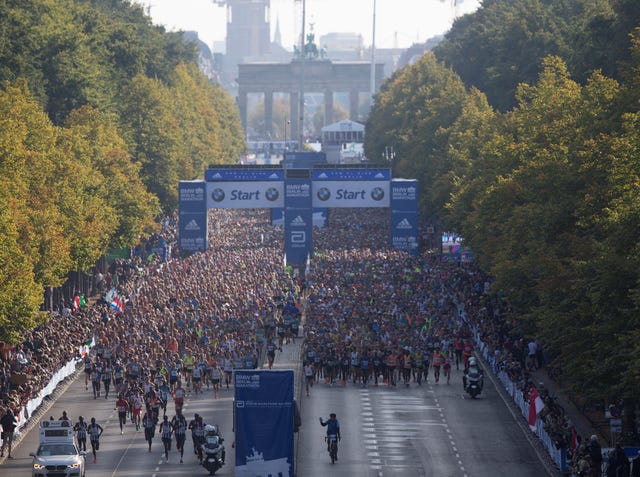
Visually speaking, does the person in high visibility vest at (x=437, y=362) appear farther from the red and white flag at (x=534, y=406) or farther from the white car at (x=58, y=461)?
the white car at (x=58, y=461)

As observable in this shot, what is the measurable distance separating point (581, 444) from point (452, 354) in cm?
2009

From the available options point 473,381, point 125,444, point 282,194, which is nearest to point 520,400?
point 473,381

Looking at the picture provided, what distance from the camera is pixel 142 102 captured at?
11938cm

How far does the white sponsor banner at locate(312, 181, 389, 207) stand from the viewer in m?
92.8

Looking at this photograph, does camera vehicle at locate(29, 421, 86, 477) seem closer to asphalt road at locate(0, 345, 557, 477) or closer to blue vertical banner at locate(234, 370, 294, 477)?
asphalt road at locate(0, 345, 557, 477)

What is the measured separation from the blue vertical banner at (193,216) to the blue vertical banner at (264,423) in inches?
2167

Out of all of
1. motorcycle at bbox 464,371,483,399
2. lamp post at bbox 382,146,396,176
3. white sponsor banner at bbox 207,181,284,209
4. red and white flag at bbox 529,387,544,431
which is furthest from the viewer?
lamp post at bbox 382,146,396,176

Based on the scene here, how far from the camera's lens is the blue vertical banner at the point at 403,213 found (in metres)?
92.6

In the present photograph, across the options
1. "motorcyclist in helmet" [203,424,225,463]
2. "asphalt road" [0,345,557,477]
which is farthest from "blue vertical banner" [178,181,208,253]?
"motorcyclist in helmet" [203,424,225,463]

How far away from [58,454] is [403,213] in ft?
177

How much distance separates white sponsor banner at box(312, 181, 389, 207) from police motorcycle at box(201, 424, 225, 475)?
50879 millimetres

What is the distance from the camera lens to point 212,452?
137 feet

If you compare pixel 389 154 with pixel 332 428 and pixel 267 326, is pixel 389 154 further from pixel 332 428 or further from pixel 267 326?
pixel 332 428

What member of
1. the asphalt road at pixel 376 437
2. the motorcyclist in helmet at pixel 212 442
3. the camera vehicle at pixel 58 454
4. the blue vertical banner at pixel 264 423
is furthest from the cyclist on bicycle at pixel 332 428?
the camera vehicle at pixel 58 454
